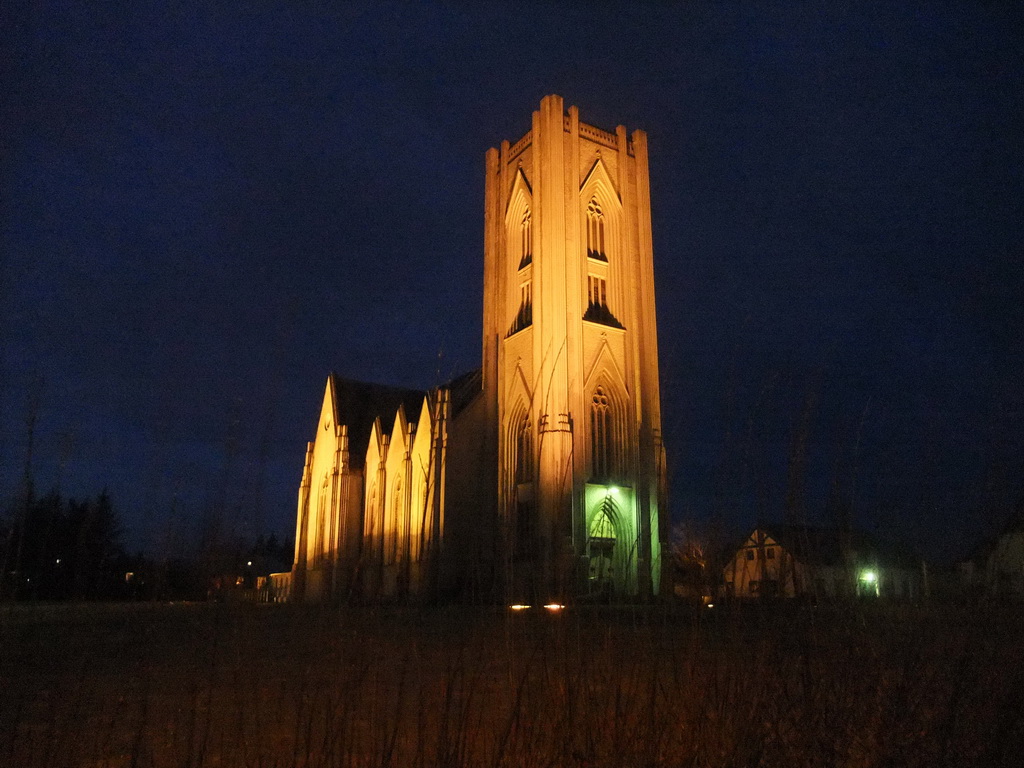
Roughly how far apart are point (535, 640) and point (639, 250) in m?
40.5

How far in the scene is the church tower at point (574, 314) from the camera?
38344 mm

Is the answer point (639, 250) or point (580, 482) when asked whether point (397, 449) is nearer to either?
point (580, 482)

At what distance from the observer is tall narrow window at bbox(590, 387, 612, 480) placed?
3991cm

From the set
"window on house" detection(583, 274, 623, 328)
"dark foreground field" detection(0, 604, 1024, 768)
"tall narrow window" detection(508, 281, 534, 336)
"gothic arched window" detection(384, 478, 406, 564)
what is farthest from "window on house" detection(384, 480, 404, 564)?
"dark foreground field" detection(0, 604, 1024, 768)

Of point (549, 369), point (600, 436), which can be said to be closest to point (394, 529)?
point (600, 436)

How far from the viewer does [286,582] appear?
62156 millimetres

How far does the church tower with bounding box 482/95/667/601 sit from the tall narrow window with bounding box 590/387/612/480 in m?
0.06

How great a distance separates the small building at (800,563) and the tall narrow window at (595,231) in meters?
37.8

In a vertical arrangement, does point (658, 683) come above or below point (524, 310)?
below

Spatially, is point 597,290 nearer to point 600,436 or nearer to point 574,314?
point 574,314

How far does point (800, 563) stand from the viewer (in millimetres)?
6004

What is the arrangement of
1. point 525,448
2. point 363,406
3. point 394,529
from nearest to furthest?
point 525,448 → point 394,529 → point 363,406

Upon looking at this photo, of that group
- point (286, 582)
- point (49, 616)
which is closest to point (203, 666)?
point (49, 616)

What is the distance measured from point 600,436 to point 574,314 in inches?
243
